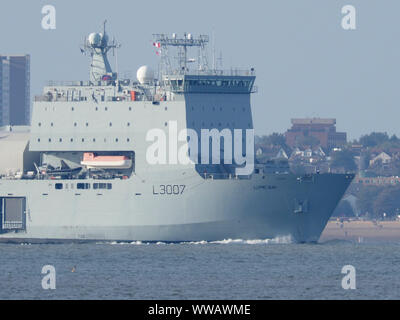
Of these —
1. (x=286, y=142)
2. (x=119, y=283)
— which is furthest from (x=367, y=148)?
(x=119, y=283)

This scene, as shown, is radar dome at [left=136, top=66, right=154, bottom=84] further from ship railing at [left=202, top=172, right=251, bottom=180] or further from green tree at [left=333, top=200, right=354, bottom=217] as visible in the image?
green tree at [left=333, top=200, right=354, bottom=217]

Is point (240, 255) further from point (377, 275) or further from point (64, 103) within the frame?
point (64, 103)

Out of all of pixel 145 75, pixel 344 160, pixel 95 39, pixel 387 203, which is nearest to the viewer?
pixel 145 75

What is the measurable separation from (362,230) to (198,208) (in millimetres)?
53929

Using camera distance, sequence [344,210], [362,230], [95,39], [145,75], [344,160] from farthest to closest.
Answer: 1. [344,160]
2. [344,210]
3. [362,230]
4. [95,39]
5. [145,75]

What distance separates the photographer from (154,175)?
245ft

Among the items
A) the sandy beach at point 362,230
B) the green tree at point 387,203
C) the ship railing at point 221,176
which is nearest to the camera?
the ship railing at point 221,176

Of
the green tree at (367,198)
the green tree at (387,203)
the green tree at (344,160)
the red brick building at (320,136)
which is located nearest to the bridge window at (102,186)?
the green tree at (387,203)

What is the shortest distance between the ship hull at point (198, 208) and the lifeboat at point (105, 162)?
0.94 metres

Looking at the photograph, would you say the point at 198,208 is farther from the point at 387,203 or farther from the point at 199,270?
the point at 387,203

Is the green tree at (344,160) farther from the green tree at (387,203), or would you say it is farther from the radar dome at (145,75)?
the radar dome at (145,75)

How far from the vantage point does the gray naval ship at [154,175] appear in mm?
73875

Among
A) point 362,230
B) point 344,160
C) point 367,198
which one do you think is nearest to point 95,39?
point 362,230

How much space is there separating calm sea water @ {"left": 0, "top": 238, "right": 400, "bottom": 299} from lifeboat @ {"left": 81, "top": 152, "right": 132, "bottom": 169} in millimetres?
4136
